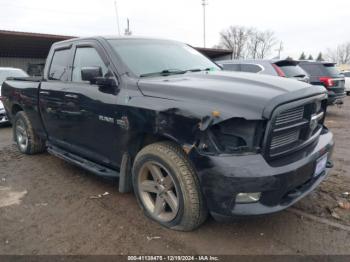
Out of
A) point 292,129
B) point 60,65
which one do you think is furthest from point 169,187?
point 60,65

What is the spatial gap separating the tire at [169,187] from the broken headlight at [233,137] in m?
0.31

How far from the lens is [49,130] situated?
4617 millimetres

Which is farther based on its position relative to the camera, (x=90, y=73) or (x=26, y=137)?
(x=26, y=137)

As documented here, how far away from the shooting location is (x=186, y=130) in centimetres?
255

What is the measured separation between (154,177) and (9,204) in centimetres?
196

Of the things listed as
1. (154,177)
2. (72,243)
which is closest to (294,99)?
(154,177)

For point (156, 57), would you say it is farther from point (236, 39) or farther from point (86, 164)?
point (236, 39)

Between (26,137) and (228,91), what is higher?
(228,91)

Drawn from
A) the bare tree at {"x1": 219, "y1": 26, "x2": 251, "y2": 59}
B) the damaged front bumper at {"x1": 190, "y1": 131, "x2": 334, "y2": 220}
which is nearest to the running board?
the damaged front bumper at {"x1": 190, "y1": 131, "x2": 334, "y2": 220}

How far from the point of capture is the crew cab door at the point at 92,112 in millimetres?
3297

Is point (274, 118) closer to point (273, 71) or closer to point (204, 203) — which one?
point (204, 203)

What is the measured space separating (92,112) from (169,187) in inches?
51.1

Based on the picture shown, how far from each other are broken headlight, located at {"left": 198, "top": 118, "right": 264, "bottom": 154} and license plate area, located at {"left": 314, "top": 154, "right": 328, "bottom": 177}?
83 cm

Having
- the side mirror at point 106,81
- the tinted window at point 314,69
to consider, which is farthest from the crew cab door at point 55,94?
the tinted window at point 314,69
